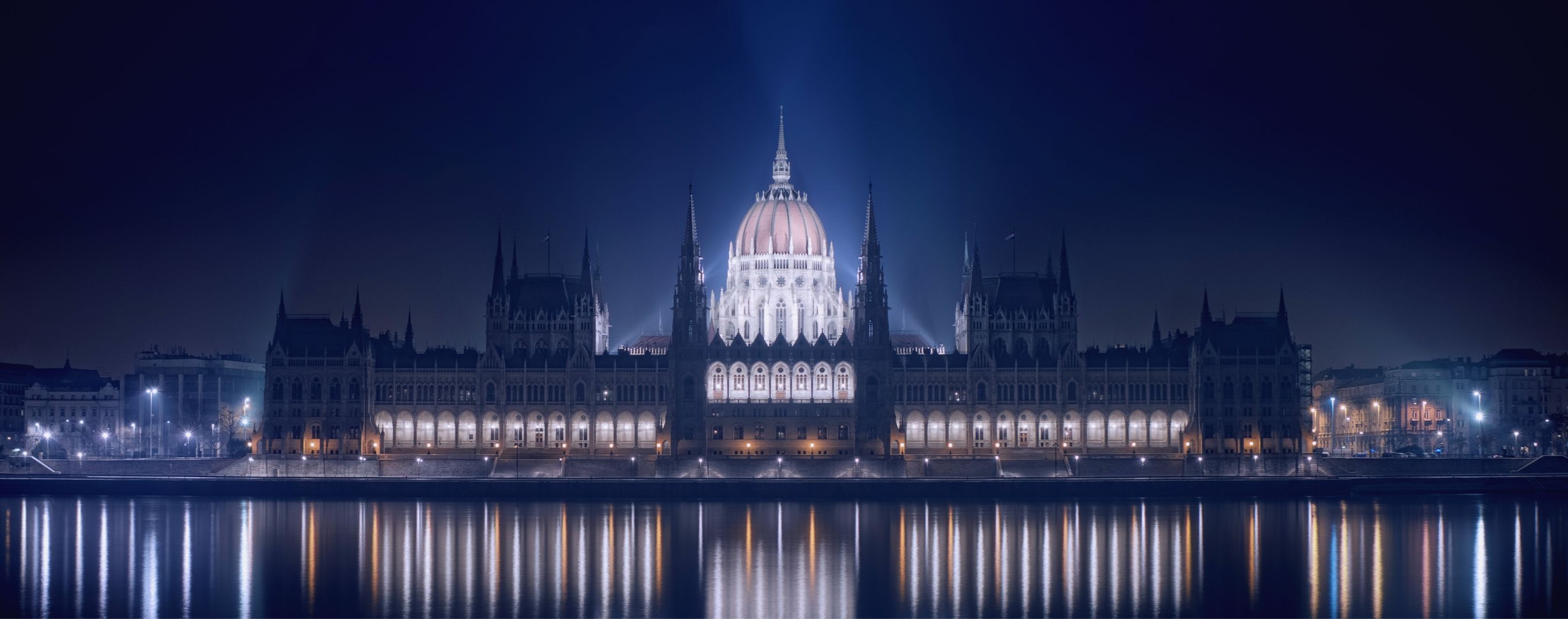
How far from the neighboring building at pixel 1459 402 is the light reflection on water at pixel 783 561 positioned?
62.6 meters

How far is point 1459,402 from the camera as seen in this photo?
607 feet

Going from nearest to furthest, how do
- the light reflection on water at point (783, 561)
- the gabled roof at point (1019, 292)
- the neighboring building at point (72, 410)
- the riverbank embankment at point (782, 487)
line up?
the light reflection on water at point (783, 561) < the riverbank embankment at point (782, 487) < the gabled roof at point (1019, 292) < the neighboring building at point (72, 410)

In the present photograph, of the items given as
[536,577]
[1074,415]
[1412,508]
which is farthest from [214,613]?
[1074,415]

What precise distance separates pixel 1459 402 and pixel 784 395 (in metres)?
71.6

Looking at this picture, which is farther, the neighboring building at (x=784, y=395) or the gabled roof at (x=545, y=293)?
the gabled roof at (x=545, y=293)

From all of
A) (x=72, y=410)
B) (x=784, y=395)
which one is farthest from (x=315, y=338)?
(x=72, y=410)

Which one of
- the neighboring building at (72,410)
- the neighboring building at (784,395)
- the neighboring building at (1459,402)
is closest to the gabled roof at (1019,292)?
the neighboring building at (784,395)

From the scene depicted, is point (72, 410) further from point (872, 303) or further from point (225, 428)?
point (872, 303)

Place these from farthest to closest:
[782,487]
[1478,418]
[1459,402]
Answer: [1459,402] → [1478,418] → [782,487]

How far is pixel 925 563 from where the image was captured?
8300 cm

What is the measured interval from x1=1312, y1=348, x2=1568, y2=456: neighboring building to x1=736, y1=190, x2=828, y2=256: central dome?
156ft

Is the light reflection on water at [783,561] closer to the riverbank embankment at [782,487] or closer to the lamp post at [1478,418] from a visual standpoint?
the riverbank embankment at [782,487]

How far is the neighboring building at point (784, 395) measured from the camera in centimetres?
14825

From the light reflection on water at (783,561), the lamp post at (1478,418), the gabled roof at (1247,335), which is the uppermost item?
the gabled roof at (1247,335)
